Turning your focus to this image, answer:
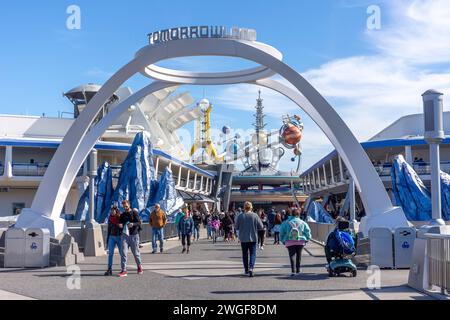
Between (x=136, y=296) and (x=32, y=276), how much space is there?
153 inches

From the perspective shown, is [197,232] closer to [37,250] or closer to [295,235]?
[37,250]

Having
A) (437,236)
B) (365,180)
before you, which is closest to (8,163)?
(365,180)

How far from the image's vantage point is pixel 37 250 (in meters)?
14.6

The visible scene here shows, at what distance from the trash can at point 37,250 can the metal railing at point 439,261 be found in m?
8.93

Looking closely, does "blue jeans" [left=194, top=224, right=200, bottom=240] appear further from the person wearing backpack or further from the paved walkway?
the person wearing backpack

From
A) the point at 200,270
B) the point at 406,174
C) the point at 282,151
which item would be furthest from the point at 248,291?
the point at 282,151

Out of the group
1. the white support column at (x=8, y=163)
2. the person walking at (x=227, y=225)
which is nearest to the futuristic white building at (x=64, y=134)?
the white support column at (x=8, y=163)

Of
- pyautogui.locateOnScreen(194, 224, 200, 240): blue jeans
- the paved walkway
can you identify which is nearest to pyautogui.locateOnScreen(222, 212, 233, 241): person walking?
pyautogui.locateOnScreen(194, 224, 200, 240): blue jeans

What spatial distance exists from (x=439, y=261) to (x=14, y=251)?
980 centimetres

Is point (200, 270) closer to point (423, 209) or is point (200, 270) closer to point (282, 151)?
point (423, 209)

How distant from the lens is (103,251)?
18984 millimetres

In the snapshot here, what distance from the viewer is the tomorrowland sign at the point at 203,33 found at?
17781mm

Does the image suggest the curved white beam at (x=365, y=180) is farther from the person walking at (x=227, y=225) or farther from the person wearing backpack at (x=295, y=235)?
the person walking at (x=227, y=225)

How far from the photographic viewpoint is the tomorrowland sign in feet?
58.3
